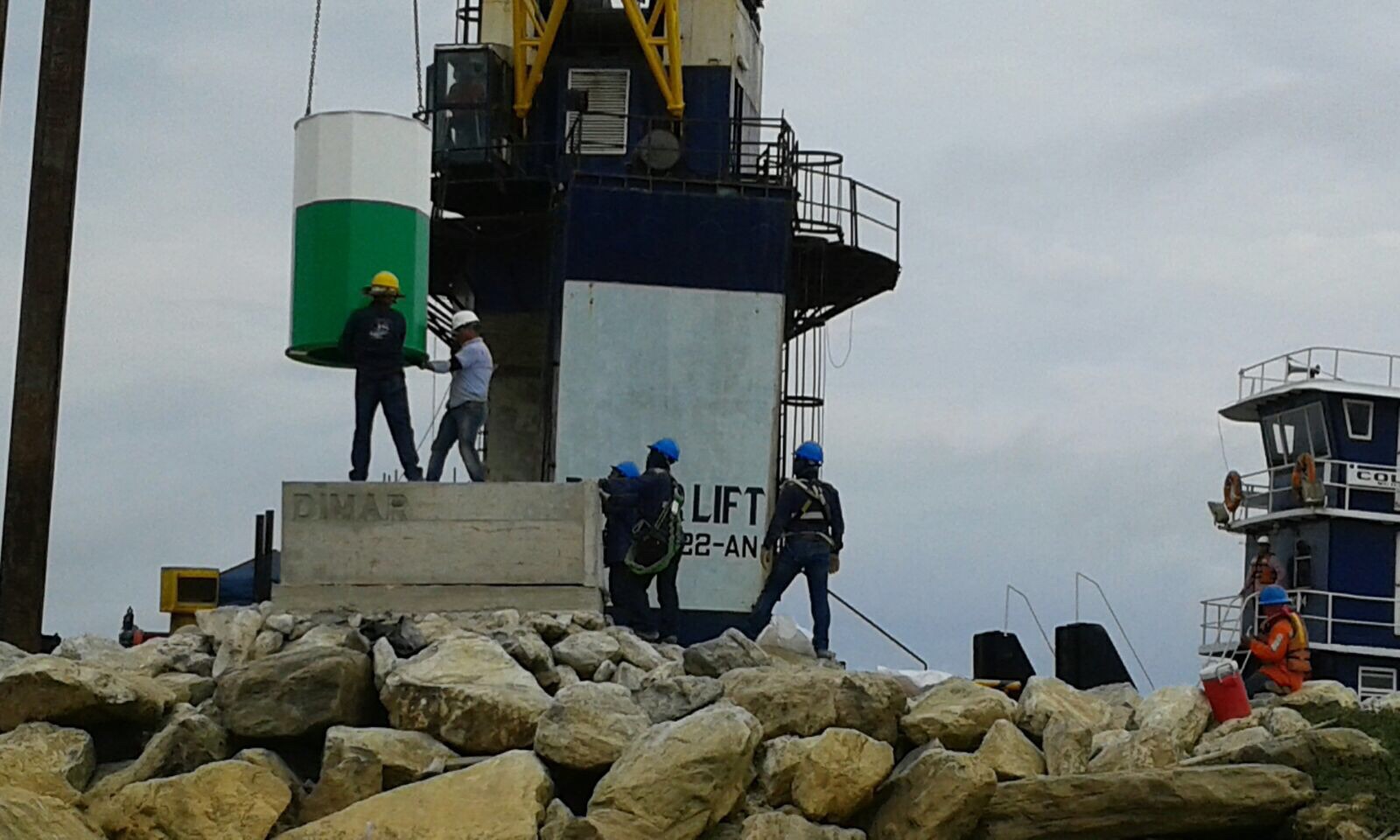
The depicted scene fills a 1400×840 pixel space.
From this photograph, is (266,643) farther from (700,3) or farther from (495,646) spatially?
(700,3)

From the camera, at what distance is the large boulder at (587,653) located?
17828mm

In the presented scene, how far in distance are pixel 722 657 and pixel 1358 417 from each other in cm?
2697

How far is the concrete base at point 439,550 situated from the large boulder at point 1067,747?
4.10m

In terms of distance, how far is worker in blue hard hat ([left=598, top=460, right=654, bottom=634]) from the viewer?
67.3 ft

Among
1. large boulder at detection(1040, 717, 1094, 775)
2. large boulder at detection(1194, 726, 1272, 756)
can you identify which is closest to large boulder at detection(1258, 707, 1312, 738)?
large boulder at detection(1194, 726, 1272, 756)

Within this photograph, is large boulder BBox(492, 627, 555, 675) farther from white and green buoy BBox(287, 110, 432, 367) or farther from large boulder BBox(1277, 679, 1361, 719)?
large boulder BBox(1277, 679, 1361, 719)

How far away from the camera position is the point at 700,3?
117 feet

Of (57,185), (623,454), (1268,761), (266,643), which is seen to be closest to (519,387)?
(623,454)

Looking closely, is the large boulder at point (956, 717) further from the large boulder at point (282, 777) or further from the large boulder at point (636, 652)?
the large boulder at point (282, 777)

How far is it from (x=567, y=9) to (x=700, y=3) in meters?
2.02

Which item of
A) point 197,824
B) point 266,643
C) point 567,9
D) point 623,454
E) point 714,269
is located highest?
point 567,9

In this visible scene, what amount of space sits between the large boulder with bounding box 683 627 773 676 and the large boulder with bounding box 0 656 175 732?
3.96 metres

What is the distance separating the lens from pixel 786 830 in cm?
1552

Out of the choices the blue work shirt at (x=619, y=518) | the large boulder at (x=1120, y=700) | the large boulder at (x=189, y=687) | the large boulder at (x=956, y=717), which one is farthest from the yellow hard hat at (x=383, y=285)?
the large boulder at (x=1120, y=700)
